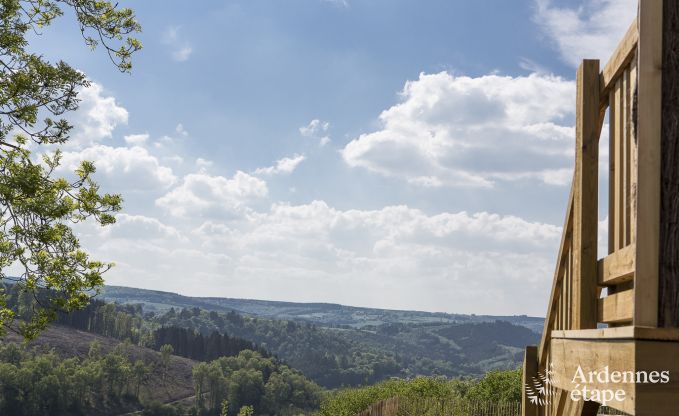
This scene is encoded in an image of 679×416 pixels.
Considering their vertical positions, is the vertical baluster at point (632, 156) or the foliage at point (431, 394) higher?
the vertical baluster at point (632, 156)

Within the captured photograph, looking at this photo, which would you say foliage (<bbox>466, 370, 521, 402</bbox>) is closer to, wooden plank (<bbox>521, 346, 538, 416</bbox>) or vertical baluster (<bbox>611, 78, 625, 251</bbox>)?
wooden plank (<bbox>521, 346, 538, 416</bbox>)

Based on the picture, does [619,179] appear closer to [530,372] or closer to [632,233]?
[632,233]

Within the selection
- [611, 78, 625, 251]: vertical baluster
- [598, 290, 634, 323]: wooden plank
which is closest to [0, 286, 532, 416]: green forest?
[598, 290, 634, 323]: wooden plank

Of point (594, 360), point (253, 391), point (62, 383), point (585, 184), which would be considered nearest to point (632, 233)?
→ point (594, 360)

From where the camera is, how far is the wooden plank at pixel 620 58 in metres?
3.08

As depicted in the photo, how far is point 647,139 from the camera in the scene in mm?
2742

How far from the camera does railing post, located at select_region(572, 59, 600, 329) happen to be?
3.81 m

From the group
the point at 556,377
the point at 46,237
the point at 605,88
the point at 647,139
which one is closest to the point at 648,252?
the point at 647,139

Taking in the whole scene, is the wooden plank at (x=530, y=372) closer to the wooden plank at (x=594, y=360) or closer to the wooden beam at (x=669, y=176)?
the wooden plank at (x=594, y=360)

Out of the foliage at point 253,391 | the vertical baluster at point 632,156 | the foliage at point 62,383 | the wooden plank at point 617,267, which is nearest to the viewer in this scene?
the vertical baluster at point 632,156

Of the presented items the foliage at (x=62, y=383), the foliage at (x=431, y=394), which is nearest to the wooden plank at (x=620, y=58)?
the foliage at (x=431, y=394)

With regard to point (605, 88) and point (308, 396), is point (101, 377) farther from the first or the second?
point (605, 88)

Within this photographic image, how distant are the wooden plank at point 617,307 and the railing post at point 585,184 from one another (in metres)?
0.19

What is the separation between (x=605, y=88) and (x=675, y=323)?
1.64 meters
